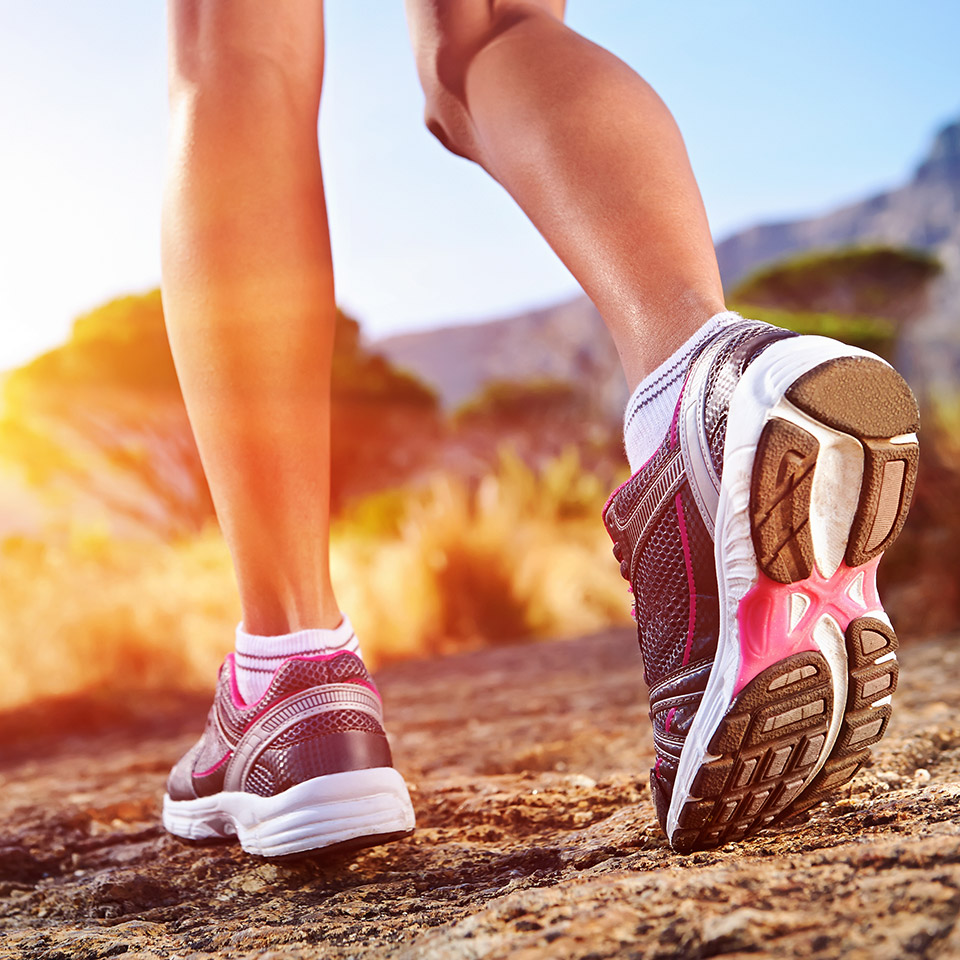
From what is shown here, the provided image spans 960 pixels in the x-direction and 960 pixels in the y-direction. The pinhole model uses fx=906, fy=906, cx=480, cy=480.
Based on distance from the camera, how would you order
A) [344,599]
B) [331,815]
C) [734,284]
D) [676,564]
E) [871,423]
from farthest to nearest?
[734,284], [344,599], [331,815], [676,564], [871,423]

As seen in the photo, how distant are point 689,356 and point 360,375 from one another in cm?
1238

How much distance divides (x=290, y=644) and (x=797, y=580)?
0.53 metres

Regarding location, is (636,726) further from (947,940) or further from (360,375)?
(360,375)

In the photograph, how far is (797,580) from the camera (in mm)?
A: 654

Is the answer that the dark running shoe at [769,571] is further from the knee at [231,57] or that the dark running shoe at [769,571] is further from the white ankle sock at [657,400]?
the knee at [231,57]

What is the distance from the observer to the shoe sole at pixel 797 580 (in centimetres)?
63

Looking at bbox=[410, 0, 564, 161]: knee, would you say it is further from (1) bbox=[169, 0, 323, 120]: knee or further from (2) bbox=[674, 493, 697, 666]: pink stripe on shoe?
(2) bbox=[674, 493, 697, 666]: pink stripe on shoe

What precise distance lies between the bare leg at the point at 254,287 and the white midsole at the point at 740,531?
44 centimetres

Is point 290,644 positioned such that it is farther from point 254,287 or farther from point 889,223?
point 889,223

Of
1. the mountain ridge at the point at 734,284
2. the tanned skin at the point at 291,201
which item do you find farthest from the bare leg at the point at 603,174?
the mountain ridge at the point at 734,284

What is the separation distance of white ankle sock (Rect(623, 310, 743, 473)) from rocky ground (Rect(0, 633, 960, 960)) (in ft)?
1.12

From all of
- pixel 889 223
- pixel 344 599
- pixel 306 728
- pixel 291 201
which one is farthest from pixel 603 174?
pixel 889 223

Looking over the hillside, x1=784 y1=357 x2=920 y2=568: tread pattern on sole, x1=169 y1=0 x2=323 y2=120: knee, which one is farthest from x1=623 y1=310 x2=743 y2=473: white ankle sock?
the hillside

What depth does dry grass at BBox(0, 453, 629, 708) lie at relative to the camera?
3.56m
